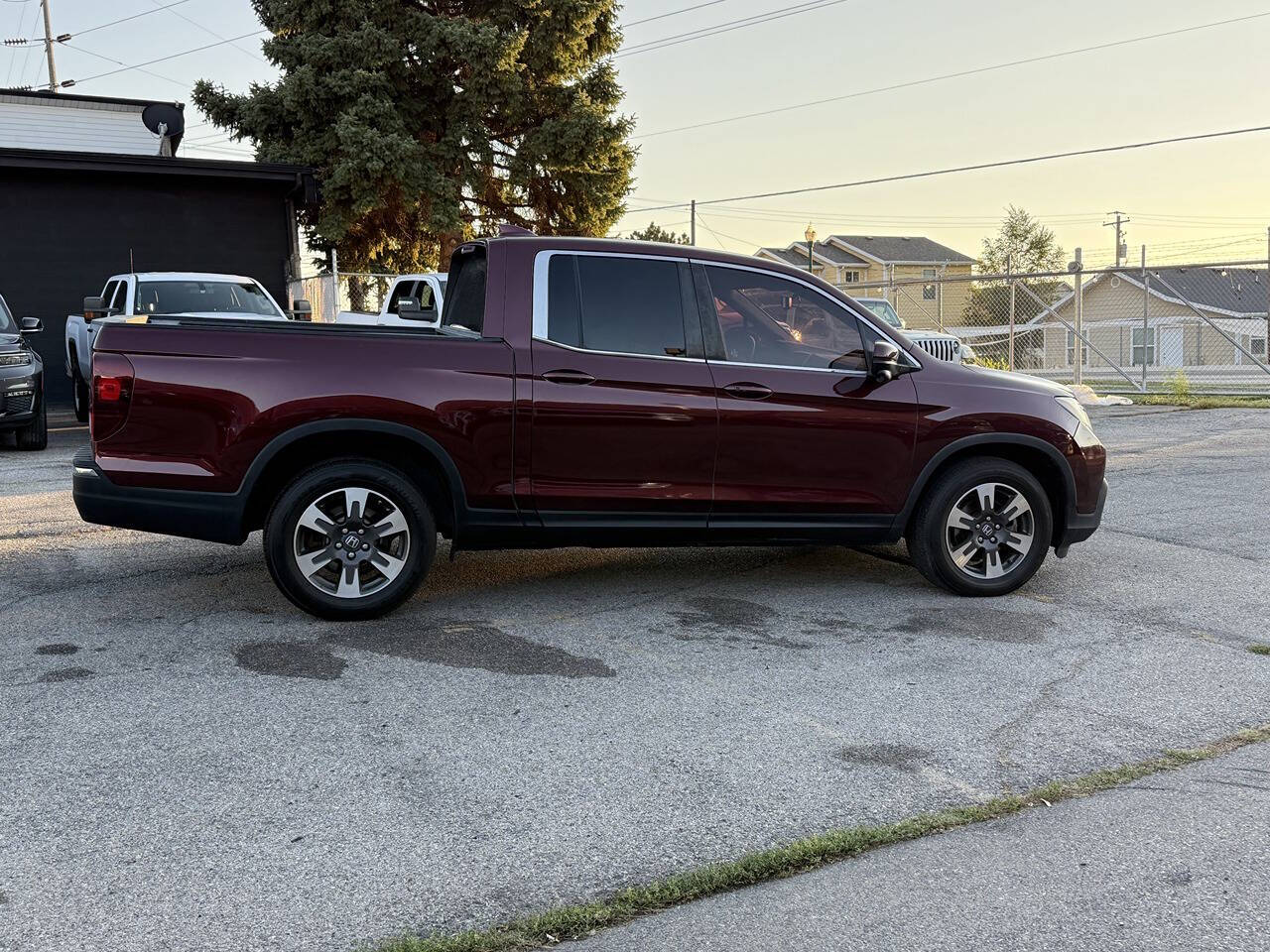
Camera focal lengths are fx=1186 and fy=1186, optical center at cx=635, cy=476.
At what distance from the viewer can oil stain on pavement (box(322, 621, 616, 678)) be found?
5223 millimetres

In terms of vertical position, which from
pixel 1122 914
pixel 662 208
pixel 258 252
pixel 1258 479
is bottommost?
pixel 1122 914

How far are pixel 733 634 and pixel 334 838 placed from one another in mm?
2656

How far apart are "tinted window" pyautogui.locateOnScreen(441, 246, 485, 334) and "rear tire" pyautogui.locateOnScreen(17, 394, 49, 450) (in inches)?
340

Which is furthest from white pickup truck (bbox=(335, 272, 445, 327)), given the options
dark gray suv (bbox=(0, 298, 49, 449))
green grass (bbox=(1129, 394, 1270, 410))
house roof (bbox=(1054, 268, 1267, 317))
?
house roof (bbox=(1054, 268, 1267, 317))

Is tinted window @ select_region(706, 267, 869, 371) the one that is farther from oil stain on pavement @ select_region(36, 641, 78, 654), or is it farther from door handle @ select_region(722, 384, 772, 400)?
oil stain on pavement @ select_region(36, 641, 78, 654)

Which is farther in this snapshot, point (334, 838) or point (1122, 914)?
point (334, 838)

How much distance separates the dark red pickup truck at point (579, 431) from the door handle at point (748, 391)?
0.01 metres

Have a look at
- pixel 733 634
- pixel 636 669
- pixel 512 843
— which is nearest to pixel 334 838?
pixel 512 843

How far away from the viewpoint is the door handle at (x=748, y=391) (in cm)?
614

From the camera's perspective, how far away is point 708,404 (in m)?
6.10

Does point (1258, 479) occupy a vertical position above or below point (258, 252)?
below

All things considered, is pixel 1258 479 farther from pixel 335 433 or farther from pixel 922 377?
pixel 335 433

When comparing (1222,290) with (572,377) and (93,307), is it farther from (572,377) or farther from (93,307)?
(572,377)

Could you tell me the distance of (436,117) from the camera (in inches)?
1261
